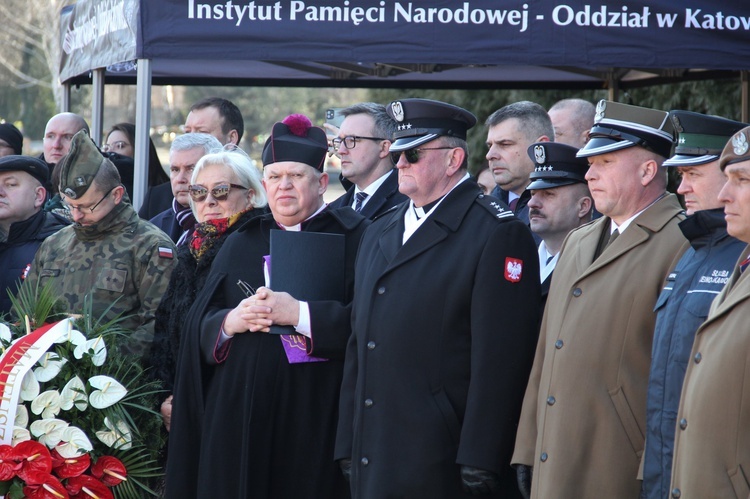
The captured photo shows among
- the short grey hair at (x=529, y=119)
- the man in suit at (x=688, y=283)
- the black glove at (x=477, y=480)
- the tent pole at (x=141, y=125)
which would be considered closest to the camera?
the man in suit at (x=688, y=283)

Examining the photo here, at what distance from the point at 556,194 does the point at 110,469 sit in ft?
7.13

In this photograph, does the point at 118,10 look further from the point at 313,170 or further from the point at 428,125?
the point at 428,125

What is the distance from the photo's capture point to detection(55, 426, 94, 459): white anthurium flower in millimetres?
4422

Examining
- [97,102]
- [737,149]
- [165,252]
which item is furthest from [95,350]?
[97,102]

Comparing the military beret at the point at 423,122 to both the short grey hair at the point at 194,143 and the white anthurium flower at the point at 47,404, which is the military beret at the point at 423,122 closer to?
the white anthurium flower at the point at 47,404

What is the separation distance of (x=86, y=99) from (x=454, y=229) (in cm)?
3408

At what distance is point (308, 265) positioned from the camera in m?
4.27

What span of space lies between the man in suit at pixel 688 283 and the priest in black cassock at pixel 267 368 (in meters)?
1.40

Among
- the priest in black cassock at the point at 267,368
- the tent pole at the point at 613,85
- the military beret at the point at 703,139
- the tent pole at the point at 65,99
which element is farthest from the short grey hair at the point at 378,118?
the tent pole at the point at 65,99

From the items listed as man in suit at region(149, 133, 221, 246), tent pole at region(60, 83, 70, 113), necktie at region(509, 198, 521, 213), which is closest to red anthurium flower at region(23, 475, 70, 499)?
man in suit at region(149, 133, 221, 246)

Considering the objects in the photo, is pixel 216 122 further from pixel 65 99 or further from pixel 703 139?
pixel 703 139

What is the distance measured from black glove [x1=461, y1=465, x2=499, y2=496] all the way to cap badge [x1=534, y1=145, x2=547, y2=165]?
1.42 metres

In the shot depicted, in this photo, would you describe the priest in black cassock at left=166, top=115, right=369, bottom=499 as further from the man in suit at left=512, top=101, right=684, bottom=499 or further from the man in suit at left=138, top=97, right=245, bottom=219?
the man in suit at left=138, top=97, right=245, bottom=219

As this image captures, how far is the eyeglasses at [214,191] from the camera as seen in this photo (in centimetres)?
471
